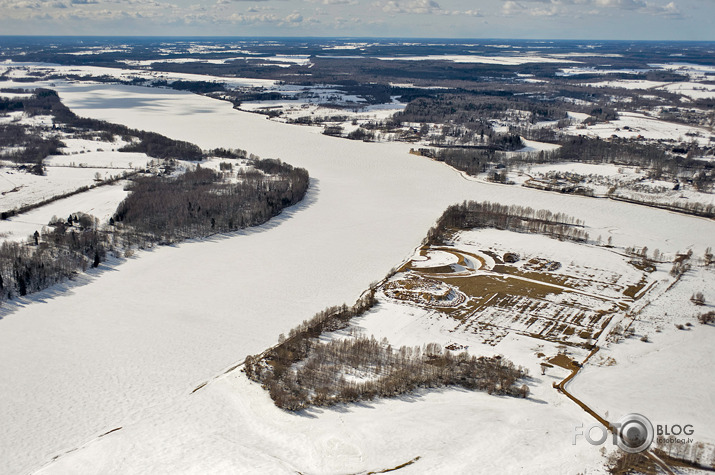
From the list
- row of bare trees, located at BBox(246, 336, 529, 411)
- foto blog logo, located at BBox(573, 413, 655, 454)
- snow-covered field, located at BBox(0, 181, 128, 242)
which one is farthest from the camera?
snow-covered field, located at BBox(0, 181, 128, 242)

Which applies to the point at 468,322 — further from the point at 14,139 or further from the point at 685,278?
the point at 14,139

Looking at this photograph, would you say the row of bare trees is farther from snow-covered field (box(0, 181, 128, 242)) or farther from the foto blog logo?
snow-covered field (box(0, 181, 128, 242))

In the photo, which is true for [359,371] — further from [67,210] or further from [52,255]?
[67,210]

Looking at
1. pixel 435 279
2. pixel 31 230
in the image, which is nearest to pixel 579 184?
pixel 435 279

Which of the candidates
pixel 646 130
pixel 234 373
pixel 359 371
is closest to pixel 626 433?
pixel 359 371

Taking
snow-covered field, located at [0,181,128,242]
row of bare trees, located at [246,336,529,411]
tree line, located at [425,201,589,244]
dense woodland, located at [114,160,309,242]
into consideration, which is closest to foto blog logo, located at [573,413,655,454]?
row of bare trees, located at [246,336,529,411]

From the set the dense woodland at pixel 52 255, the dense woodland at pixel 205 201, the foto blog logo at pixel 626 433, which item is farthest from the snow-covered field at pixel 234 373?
the dense woodland at pixel 205 201

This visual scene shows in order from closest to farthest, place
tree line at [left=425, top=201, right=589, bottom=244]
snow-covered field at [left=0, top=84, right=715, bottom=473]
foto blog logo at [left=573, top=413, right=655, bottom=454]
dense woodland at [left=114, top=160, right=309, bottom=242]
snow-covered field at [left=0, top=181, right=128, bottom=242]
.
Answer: snow-covered field at [left=0, top=84, right=715, bottom=473] < foto blog logo at [left=573, top=413, right=655, bottom=454] < snow-covered field at [left=0, top=181, right=128, bottom=242] < tree line at [left=425, top=201, right=589, bottom=244] < dense woodland at [left=114, top=160, right=309, bottom=242]

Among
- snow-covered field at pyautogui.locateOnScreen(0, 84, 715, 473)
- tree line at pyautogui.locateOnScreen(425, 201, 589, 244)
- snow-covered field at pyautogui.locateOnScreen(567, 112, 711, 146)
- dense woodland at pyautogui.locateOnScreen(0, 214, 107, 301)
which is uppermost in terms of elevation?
snow-covered field at pyautogui.locateOnScreen(567, 112, 711, 146)

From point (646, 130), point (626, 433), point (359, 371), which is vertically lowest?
point (359, 371)
